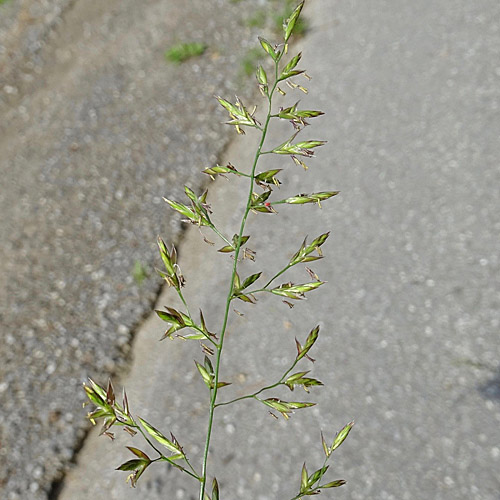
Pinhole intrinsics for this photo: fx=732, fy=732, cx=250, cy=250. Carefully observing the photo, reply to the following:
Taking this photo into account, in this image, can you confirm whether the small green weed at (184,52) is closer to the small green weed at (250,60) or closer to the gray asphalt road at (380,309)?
the small green weed at (250,60)

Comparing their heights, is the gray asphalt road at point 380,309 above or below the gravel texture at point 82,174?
below

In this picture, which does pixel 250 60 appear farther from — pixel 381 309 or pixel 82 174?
pixel 381 309

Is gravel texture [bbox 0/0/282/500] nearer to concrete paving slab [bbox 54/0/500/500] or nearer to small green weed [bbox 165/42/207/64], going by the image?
small green weed [bbox 165/42/207/64]

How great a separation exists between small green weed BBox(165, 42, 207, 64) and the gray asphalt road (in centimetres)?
91

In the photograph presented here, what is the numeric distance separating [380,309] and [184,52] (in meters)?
2.72

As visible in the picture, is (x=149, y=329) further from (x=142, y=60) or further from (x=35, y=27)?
(x=35, y=27)

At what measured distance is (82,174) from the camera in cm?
454

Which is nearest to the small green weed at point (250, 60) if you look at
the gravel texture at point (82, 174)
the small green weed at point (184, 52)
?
the gravel texture at point (82, 174)

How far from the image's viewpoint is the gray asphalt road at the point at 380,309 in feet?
9.56

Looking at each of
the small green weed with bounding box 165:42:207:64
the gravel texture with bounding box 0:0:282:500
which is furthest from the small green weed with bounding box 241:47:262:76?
the small green weed with bounding box 165:42:207:64

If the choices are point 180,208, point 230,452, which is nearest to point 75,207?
point 230,452

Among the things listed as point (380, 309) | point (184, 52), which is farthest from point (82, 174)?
point (380, 309)

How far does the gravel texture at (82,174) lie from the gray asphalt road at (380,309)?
20 centimetres

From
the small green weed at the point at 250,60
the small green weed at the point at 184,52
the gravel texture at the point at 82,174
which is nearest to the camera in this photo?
the gravel texture at the point at 82,174
